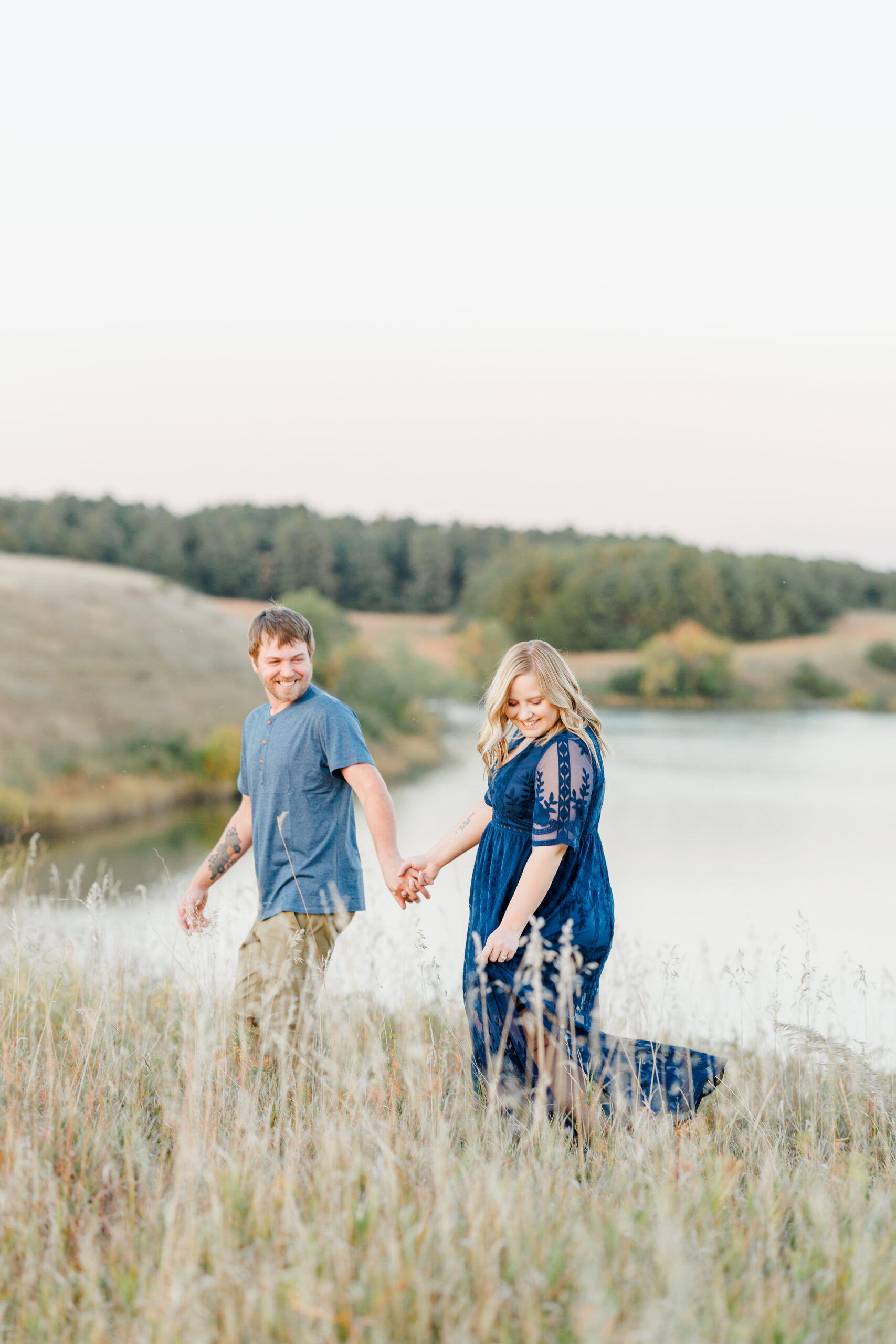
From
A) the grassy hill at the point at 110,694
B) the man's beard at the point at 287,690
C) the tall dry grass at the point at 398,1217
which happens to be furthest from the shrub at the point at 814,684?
the tall dry grass at the point at 398,1217

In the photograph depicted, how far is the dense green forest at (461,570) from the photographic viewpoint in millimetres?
48125

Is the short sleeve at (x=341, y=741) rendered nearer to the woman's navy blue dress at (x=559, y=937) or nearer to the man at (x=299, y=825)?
the man at (x=299, y=825)

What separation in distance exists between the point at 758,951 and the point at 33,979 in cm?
317

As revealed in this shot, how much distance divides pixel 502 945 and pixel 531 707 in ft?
2.36

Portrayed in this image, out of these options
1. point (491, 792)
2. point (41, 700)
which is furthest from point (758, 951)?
point (41, 700)

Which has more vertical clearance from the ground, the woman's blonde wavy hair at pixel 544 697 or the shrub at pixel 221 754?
the woman's blonde wavy hair at pixel 544 697

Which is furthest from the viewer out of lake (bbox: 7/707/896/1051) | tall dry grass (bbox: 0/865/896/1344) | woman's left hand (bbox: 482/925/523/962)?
lake (bbox: 7/707/896/1051)

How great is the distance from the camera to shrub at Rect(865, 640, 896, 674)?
5550 cm

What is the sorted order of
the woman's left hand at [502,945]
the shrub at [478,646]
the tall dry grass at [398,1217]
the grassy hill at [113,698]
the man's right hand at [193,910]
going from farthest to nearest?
the shrub at [478,646] → the grassy hill at [113,698] → the man's right hand at [193,910] → the woman's left hand at [502,945] → the tall dry grass at [398,1217]

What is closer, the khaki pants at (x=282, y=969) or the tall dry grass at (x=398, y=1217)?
the tall dry grass at (x=398, y=1217)

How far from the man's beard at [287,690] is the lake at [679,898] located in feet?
2.26

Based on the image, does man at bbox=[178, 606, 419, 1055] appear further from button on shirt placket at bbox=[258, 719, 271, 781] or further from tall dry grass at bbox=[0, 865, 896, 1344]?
tall dry grass at bbox=[0, 865, 896, 1344]

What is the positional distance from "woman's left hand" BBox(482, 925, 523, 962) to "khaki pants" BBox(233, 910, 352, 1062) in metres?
0.50

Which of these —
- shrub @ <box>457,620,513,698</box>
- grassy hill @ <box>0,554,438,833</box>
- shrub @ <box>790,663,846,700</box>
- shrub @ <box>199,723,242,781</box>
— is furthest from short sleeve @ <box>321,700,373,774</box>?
shrub @ <box>790,663,846,700</box>
